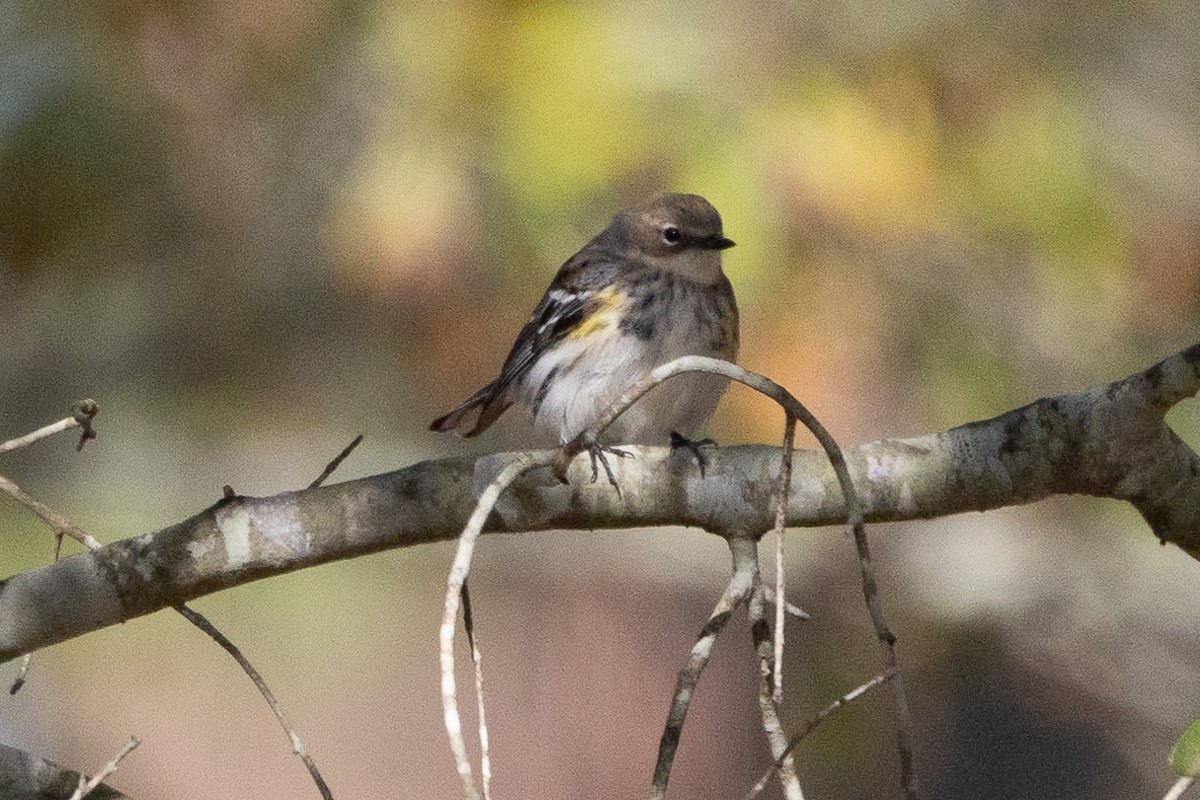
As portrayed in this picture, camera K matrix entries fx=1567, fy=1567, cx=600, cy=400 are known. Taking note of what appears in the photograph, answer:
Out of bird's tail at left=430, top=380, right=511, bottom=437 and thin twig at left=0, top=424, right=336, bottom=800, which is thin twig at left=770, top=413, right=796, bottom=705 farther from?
bird's tail at left=430, top=380, right=511, bottom=437

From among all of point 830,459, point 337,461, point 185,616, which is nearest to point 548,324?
point 337,461

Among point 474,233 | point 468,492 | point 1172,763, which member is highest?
point 474,233

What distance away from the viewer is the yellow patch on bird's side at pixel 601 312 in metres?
5.32

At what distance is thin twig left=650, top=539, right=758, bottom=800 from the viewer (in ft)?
7.98

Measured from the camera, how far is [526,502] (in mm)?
3363

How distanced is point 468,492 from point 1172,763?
5.15 feet

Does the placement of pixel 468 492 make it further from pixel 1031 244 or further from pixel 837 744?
pixel 837 744

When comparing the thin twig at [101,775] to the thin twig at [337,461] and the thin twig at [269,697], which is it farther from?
the thin twig at [337,461]

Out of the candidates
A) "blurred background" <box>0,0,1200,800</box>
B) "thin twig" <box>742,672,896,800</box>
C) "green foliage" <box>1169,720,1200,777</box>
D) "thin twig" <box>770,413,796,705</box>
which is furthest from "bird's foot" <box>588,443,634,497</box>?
"blurred background" <box>0,0,1200,800</box>

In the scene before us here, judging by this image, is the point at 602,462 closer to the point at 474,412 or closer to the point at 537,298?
the point at 474,412

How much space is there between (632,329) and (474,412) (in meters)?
0.82

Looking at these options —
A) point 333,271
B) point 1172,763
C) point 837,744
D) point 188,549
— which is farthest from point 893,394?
point 1172,763

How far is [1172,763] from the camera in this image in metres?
2.21

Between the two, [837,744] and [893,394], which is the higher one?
[893,394]
